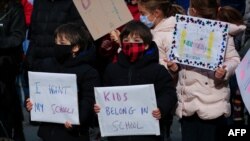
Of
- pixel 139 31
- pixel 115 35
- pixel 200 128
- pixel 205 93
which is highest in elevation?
pixel 139 31

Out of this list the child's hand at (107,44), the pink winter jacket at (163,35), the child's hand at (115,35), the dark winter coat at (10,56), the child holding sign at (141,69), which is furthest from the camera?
the child's hand at (107,44)

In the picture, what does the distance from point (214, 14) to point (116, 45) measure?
46.1 inches

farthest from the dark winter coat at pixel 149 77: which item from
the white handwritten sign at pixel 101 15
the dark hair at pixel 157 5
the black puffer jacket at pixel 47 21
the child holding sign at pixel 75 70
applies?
the black puffer jacket at pixel 47 21

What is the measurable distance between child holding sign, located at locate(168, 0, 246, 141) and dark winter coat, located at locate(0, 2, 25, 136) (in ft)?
4.78

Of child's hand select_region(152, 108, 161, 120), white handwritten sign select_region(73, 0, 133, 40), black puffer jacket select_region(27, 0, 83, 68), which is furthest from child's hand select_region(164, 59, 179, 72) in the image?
black puffer jacket select_region(27, 0, 83, 68)

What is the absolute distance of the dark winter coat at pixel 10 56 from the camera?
5598mm

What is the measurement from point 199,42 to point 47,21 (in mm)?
1571

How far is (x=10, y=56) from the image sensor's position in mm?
5660

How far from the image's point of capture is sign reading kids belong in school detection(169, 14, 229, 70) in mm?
4824

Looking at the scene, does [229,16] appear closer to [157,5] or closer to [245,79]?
[157,5]

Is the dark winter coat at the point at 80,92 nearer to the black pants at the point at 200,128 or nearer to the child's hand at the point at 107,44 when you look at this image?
the black pants at the point at 200,128

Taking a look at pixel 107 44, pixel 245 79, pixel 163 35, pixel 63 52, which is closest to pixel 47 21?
pixel 107 44

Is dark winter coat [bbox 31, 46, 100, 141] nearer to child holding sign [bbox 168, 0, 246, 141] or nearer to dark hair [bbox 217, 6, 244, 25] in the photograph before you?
child holding sign [bbox 168, 0, 246, 141]

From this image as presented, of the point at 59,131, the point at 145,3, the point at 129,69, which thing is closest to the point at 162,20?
the point at 145,3
